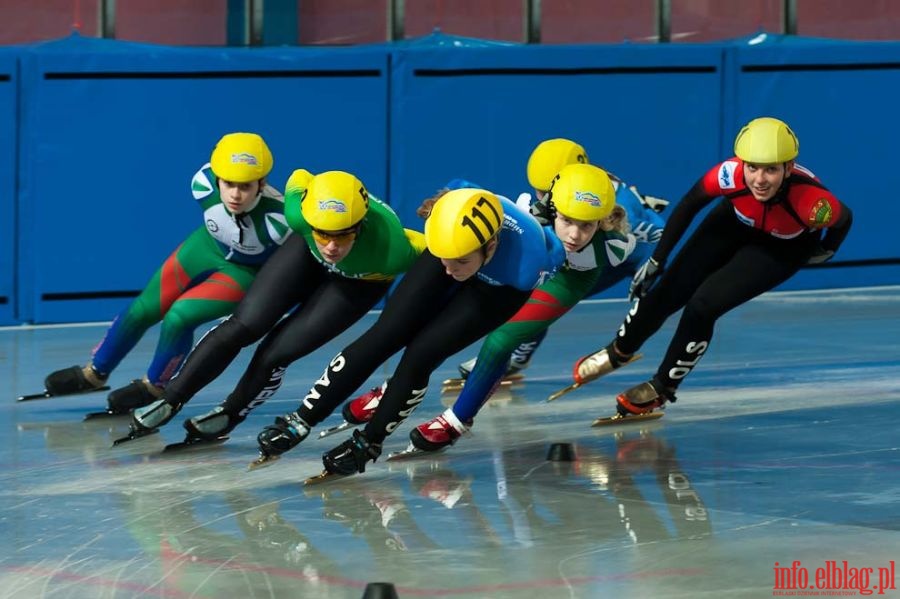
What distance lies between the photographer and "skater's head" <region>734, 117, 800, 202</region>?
311 inches

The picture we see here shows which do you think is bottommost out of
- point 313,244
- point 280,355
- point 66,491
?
point 66,491

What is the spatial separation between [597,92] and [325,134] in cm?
200

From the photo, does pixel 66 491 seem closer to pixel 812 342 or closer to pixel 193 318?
pixel 193 318

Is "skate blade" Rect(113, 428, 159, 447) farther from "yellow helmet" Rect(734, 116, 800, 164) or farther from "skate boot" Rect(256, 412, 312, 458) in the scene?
"yellow helmet" Rect(734, 116, 800, 164)

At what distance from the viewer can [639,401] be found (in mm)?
8414

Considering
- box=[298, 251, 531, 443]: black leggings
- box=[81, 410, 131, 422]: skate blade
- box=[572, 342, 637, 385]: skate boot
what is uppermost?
box=[298, 251, 531, 443]: black leggings

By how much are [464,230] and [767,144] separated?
5.88 feet

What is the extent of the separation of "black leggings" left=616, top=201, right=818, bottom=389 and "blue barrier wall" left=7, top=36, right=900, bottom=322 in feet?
12.1

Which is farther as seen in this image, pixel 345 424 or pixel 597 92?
pixel 597 92

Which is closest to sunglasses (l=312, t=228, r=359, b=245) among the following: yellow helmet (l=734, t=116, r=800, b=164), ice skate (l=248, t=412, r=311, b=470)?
ice skate (l=248, t=412, r=311, b=470)

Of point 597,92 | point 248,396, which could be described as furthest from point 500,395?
point 597,92

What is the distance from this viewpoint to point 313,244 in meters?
7.50

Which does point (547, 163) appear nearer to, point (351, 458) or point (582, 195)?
point (582, 195)

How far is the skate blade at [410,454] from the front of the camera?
A: 7.63 meters
